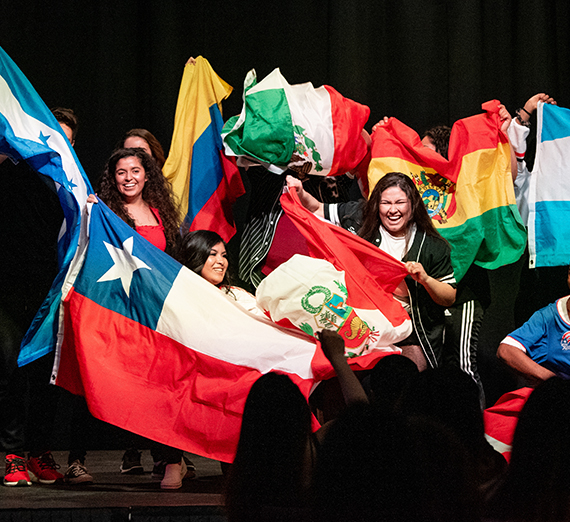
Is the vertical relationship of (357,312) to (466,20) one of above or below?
below

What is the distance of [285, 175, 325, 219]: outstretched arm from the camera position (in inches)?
126

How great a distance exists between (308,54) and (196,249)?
1.82m

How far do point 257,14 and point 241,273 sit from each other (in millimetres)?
1808

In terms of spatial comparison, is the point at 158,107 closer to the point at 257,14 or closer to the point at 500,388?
the point at 257,14

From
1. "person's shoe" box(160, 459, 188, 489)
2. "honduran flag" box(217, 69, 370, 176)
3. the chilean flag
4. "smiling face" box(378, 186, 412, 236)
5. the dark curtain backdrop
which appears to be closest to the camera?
the chilean flag

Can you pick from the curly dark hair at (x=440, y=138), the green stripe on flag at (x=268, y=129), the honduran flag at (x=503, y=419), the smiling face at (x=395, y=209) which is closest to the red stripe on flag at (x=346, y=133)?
the green stripe on flag at (x=268, y=129)

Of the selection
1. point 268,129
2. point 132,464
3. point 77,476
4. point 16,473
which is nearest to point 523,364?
point 268,129

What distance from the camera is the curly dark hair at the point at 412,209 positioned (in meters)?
3.11

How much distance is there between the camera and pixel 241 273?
344 centimetres

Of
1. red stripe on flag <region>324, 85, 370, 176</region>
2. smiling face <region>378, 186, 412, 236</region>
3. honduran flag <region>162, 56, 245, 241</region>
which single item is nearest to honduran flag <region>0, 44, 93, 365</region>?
honduran flag <region>162, 56, 245, 241</region>

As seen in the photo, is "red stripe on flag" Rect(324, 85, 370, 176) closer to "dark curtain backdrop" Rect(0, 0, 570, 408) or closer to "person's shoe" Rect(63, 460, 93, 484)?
"dark curtain backdrop" Rect(0, 0, 570, 408)

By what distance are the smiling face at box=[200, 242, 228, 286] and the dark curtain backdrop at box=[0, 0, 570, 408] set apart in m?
1.37

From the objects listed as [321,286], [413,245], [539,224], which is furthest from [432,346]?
[539,224]

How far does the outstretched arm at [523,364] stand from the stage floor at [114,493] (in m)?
1.41
